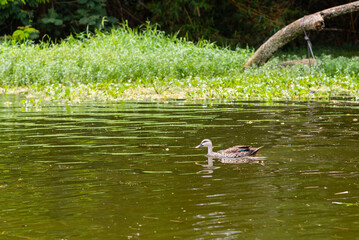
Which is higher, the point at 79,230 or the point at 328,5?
the point at 328,5

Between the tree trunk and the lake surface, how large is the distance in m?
8.36

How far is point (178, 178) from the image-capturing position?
290 inches

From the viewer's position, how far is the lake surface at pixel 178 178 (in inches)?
213

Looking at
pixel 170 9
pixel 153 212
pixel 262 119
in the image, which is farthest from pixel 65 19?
pixel 153 212

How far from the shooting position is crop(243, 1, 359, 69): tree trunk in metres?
21.2

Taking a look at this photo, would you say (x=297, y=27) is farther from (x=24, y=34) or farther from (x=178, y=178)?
(x=178, y=178)

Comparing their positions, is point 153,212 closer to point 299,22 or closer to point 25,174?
point 25,174

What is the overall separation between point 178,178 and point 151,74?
14.3m

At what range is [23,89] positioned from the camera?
69.5 ft

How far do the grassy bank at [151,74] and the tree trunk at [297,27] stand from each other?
0.46 m

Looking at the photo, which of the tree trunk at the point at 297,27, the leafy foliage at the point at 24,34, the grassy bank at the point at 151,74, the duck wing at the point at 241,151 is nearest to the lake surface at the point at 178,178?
the duck wing at the point at 241,151

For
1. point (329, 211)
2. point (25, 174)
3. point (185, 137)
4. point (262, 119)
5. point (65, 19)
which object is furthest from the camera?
point (65, 19)

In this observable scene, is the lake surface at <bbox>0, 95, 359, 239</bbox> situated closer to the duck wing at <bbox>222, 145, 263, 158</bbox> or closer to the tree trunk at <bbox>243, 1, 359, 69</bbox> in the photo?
the duck wing at <bbox>222, 145, 263, 158</bbox>

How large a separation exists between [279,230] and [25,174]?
373 cm
